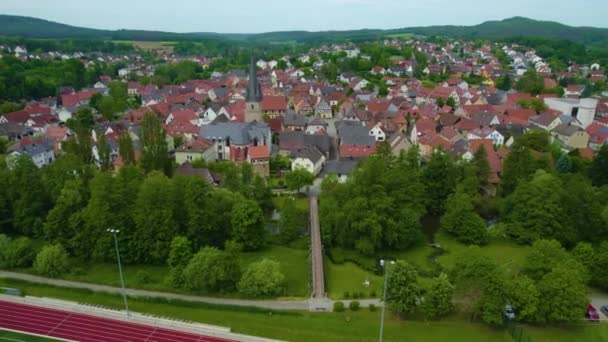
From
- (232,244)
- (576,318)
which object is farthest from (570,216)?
(232,244)

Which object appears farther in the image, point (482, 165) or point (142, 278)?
point (482, 165)

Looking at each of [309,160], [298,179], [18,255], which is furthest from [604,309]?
[18,255]

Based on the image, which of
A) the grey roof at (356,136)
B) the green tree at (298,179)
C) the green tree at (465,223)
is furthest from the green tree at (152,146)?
the green tree at (465,223)

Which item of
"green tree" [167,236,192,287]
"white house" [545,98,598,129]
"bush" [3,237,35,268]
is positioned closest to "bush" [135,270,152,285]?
"green tree" [167,236,192,287]

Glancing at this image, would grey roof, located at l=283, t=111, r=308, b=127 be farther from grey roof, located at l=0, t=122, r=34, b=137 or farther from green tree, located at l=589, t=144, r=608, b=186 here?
grey roof, located at l=0, t=122, r=34, b=137

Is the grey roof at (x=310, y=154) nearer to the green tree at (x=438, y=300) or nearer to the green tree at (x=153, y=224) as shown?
the green tree at (x=153, y=224)

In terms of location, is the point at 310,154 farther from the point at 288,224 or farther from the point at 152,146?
the point at 152,146
